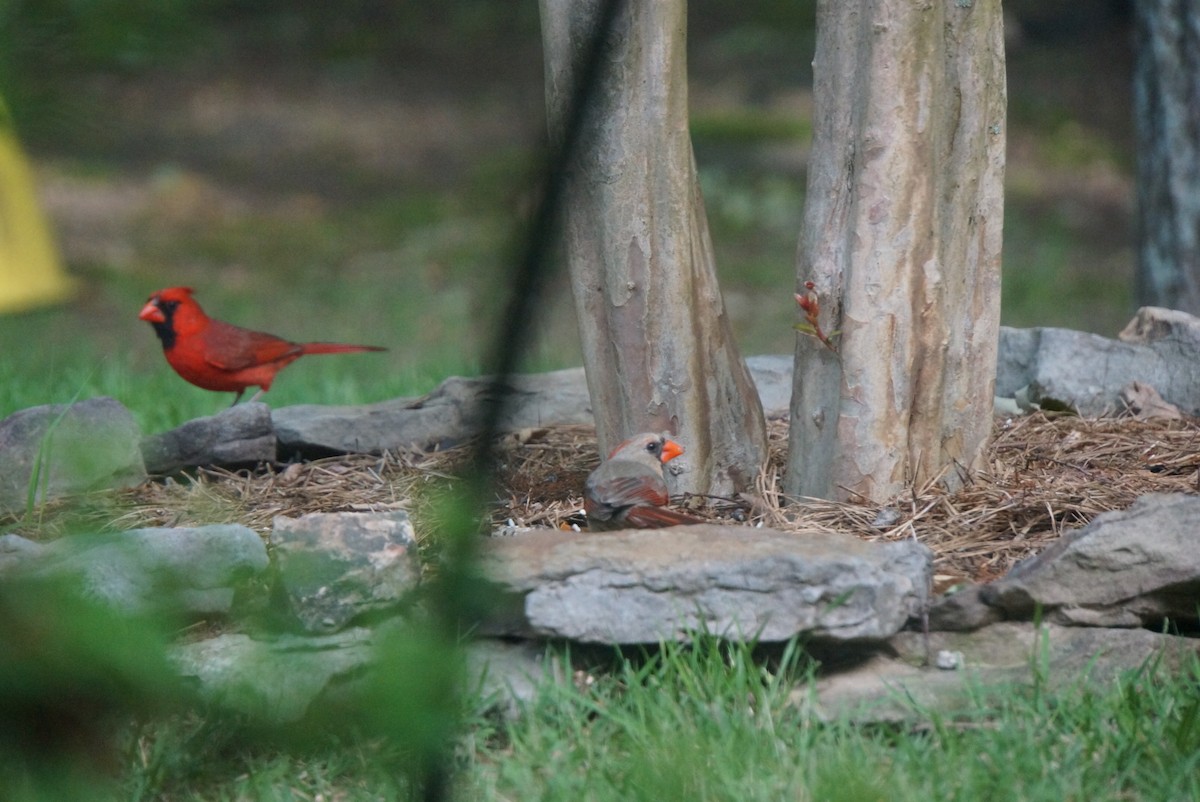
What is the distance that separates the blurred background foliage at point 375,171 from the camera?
0.70m

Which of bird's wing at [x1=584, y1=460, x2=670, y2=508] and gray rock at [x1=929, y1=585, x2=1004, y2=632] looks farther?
bird's wing at [x1=584, y1=460, x2=670, y2=508]

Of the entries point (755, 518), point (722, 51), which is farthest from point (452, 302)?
point (755, 518)

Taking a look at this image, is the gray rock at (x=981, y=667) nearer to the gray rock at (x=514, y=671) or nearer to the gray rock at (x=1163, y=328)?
the gray rock at (x=514, y=671)

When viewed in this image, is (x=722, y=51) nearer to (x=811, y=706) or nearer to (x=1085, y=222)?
(x=1085, y=222)

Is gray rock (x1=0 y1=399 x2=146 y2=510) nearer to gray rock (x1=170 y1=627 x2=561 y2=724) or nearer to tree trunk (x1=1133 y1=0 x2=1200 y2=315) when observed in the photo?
gray rock (x1=170 y1=627 x2=561 y2=724)

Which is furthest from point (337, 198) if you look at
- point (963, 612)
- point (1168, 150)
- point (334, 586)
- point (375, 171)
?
point (334, 586)

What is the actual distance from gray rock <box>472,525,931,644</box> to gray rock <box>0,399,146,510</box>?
609mm

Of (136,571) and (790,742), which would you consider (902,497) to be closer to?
(790,742)

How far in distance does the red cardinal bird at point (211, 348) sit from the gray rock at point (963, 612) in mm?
2571

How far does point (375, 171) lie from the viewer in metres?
10.5

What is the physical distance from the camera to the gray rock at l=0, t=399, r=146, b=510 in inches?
31.0

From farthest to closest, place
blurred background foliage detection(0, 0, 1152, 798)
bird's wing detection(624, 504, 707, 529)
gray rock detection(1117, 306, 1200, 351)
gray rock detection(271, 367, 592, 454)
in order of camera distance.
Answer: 1. gray rock detection(1117, 306, 1200, 351)
2. gray rock detection(271, 367, 592, 454)
3. bird's wing detection(624, 504, 707, 529)
4. blurred background foliage detection(0, 0, 1152, 798)

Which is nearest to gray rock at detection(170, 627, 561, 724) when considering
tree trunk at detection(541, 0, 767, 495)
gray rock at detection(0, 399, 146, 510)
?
gray rock at detection(0, 399, 146, 510)

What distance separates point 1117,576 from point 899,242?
2.24 ft
